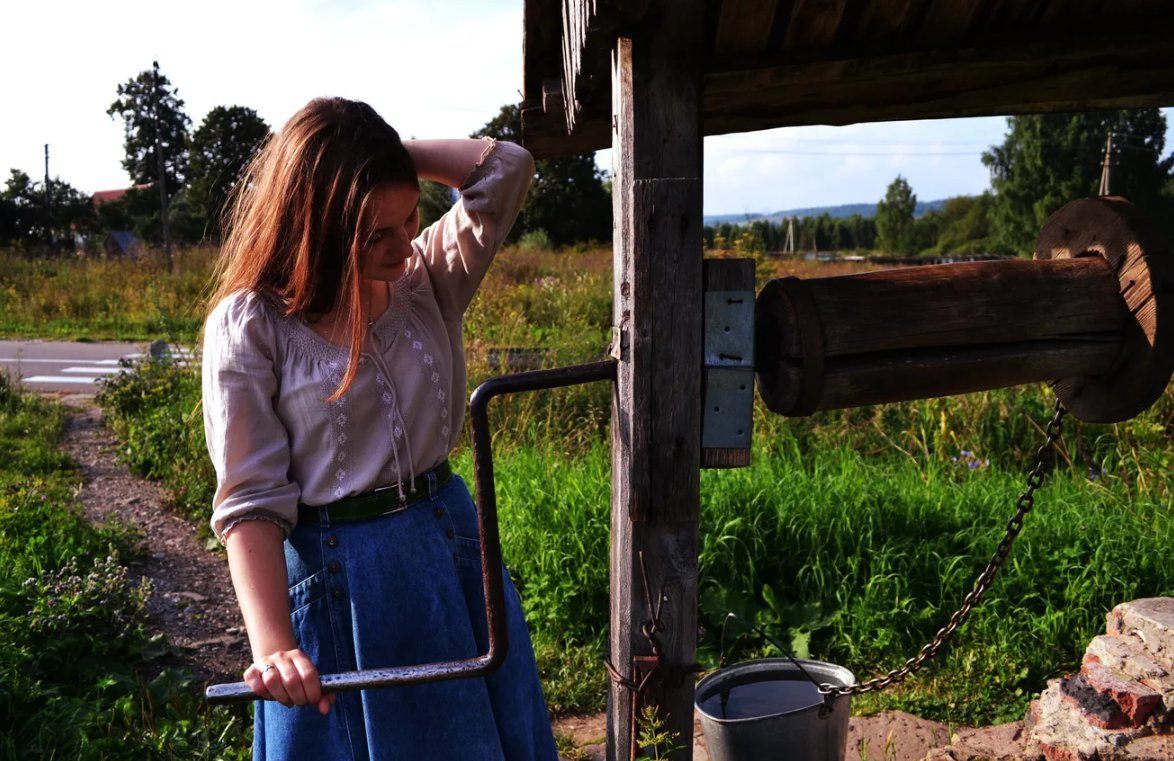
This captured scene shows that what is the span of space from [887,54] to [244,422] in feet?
4.70

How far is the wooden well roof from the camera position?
185 cm

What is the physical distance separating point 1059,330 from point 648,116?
1016mm

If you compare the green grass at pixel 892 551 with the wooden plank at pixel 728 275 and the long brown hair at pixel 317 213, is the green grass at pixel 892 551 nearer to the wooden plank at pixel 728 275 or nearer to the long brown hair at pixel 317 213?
the wooden plank at pixel 728 275

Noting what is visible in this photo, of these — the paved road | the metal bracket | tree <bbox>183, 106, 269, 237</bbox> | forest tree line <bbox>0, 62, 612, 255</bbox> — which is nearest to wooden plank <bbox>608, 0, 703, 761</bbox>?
the metal bracket

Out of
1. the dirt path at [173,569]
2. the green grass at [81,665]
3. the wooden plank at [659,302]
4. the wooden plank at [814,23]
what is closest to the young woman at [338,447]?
the wooden plank at [659,302]

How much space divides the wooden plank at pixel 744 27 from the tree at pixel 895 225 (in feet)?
189

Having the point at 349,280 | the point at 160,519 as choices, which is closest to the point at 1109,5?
the point at 349,280

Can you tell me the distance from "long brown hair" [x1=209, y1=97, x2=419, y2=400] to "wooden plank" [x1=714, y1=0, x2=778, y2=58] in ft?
2.14

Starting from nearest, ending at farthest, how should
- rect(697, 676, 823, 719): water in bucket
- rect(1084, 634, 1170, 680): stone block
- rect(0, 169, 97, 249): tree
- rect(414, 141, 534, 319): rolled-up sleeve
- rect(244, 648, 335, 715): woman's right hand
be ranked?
rect(244, 648, 335, 715): woman's right hand, rect(414, 141, 534, 319): rolled-up sleeve, rect(697, 676, 823, 719): water in bucket, rect(1084, 634, 1170, 680): stone block, rect(0, 169, 97, 249): tree

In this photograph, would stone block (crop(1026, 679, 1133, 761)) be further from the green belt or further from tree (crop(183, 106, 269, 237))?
tree (crop(183, 106, 269, 237))

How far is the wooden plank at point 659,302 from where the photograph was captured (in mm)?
1786

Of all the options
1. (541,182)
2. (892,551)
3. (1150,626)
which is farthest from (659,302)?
(541,182)

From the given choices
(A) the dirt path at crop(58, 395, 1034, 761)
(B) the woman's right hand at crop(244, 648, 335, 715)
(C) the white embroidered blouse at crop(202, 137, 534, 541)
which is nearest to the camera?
(B) the woman's right hand at crop(244, 648, 335, 715)

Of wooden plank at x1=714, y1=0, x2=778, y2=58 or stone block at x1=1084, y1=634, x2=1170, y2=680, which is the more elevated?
wooden plank at x1=714, y1=0, x2=778, y2=58
